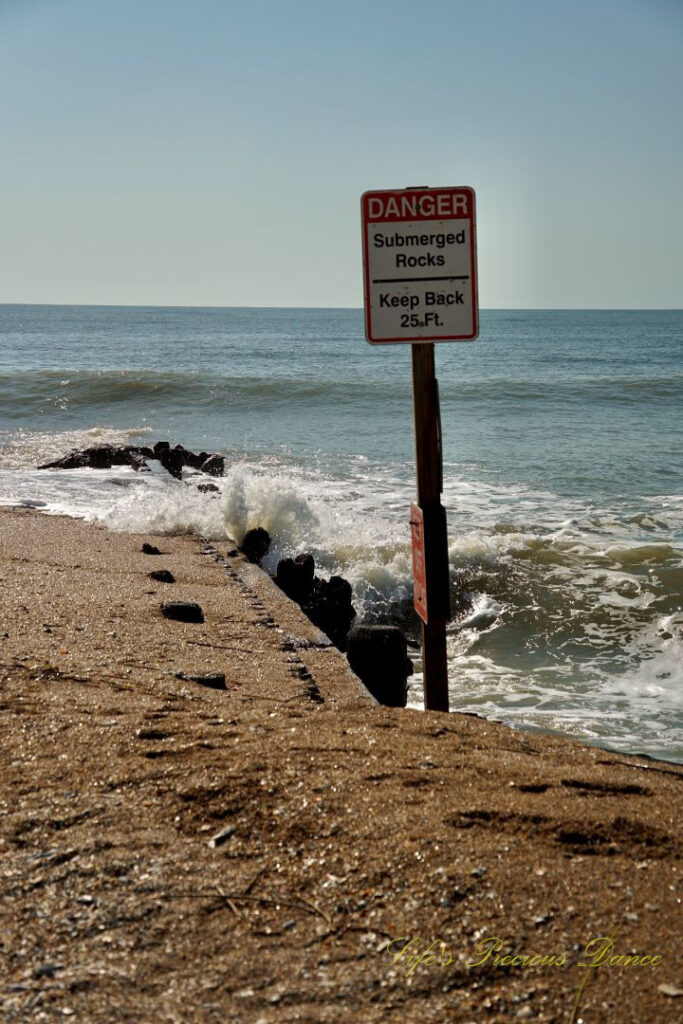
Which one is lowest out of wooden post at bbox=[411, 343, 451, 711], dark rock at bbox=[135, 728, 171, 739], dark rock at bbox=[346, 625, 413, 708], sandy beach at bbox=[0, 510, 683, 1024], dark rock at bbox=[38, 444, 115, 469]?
dark rock at bbox=[346, 625, 413, 708]

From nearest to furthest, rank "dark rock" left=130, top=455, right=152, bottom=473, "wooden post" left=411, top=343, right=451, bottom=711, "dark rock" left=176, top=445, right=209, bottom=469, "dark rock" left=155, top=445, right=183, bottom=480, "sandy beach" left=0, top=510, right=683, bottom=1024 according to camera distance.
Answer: "sandy beach" left=0, top=510, right=683, bottom=1024 < "wooden post" left=411, top=343, right=451, bottom=711 < "dark rock" left=130, top=455, right=152, bottom=473 < "dark rock" left=155, top=445, right=183, bottom=480 < "dark rock" left=176, top=445, right=209, bottom=469

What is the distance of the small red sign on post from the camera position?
4.64m

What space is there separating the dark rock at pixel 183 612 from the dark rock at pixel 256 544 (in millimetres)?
3692

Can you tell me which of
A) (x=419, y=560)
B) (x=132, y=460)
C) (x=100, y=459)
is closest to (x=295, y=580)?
(x=419, y=560)

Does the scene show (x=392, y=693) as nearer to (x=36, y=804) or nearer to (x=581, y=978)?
(x=36, y=804)

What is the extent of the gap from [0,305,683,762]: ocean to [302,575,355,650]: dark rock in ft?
2.06

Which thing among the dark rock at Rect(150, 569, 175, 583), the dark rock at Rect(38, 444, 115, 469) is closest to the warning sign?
the dark rock at Rect(150, 569, 175, 583)

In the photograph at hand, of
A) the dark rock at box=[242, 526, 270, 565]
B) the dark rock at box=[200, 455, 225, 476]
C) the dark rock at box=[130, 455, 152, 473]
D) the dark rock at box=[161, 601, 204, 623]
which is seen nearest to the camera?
the dark rock at box=[161, 601, 204, 623]

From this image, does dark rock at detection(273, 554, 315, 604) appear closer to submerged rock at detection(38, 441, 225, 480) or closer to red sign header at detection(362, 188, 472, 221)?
red sign header at detection(362, 188, 472, 221)

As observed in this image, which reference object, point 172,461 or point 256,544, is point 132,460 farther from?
point 256,544

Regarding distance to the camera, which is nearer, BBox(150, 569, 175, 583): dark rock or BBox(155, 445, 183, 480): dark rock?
BBox(150, 569, 175, 583): dark rock

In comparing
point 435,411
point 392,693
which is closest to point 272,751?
point 435,411

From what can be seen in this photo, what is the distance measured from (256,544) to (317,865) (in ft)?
24.8

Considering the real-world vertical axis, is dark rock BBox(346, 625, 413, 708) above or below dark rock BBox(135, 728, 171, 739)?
below
